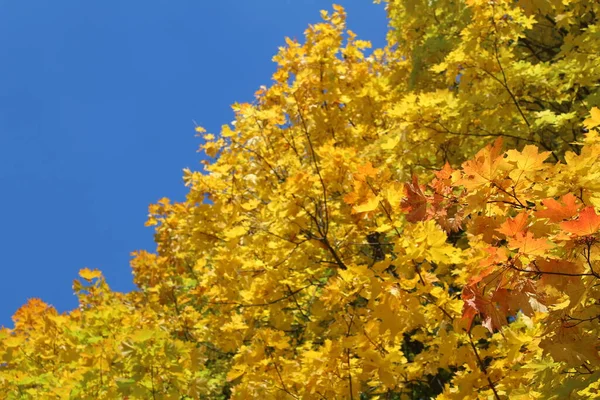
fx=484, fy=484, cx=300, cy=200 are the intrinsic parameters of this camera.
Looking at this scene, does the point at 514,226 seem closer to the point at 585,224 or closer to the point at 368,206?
the point at 585,224

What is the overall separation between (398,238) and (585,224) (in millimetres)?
1829

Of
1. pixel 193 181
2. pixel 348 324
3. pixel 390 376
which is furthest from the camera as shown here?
pixel 193 181

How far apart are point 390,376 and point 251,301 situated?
196cm

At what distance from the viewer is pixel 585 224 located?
4.81 ft

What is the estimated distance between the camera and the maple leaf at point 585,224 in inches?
57.3

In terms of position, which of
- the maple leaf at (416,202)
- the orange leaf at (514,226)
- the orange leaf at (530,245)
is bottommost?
the orange leaf at (530,245)

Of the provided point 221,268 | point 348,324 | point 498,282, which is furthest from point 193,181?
point 498,282

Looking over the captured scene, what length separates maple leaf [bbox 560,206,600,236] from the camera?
1456mm

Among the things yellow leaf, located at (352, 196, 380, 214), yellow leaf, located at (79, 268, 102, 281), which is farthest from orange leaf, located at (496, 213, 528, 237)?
yellow leaf, located at (79, 268, 102, 281)

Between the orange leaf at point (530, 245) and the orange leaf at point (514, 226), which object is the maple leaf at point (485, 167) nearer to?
the orange leaf at point (514, 226)

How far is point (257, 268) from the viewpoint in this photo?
5.02 metres

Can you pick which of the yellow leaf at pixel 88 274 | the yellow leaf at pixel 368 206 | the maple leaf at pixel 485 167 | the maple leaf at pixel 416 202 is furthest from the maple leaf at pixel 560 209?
the yellow leaf at pixel 88 274

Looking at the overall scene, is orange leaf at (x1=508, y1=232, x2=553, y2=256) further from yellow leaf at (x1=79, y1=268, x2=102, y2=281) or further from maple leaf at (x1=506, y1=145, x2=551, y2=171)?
yellow leaf at (x1=79, y1=268, x2=102, y2=281)

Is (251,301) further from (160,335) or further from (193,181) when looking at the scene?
(193,181)
